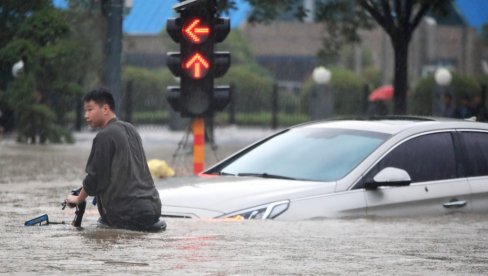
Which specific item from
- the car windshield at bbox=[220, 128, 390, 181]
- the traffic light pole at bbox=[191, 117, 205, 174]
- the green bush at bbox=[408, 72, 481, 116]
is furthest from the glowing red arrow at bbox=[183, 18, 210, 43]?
the green bush at bbox=[408, 72, 481, 116]

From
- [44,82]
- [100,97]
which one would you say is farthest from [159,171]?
[44,82]

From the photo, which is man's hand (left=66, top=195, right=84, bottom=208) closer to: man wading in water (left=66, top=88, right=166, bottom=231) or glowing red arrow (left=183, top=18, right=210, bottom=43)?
man wading in water (left=66, top=88, right=166, bottom=231)

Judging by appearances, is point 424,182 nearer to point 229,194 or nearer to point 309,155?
point 309,155

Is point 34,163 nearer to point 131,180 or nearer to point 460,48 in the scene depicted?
point 131,180

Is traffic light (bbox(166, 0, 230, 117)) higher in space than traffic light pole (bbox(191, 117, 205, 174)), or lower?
higher

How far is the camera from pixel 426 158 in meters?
12.6

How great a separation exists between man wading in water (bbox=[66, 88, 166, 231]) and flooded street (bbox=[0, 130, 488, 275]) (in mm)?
129

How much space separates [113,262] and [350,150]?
163 inches

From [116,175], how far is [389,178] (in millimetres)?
2709

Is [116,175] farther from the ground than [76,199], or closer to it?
farther from the ground

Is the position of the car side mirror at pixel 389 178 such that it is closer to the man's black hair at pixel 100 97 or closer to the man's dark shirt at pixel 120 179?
the man's dark shirt at pixel 120 179

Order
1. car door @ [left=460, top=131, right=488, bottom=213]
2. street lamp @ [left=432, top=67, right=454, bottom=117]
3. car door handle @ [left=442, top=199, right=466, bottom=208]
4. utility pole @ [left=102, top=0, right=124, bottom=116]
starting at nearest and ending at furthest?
car door handle @ [left=442, top=199, right=466, bottom=208], car door @ [left=460, top=131, right=488, bottom=213], utility pole @ [left=102, top=0, right=124, bottom=116], street lamp @ [left=432, top=67, right=454, bottom=117]

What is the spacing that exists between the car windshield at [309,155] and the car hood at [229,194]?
293 mm

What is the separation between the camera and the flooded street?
342 inches
